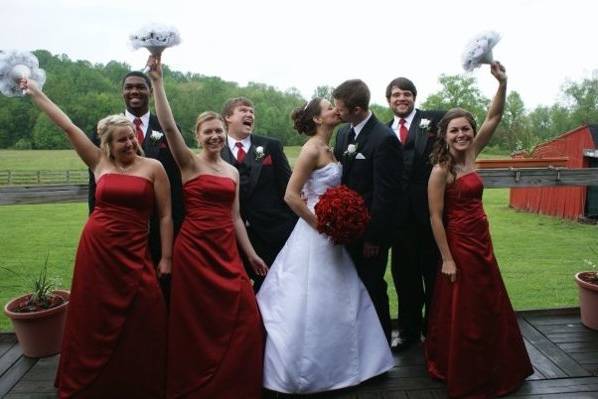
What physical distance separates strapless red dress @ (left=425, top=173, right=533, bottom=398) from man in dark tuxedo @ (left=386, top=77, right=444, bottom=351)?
427 mm

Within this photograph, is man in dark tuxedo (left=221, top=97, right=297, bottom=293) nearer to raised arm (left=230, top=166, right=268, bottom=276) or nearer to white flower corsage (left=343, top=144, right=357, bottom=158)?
raised arm (left=230, top=166, right=268, bottom=276)

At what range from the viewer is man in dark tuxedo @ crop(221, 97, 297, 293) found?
4.08 m

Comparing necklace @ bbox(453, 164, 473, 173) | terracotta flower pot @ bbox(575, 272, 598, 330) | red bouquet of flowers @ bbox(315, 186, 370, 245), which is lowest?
terracotta flower pot @ bbox(575, 272, 598, 330)

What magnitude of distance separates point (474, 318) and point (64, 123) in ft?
10.8

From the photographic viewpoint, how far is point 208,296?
3.40 m

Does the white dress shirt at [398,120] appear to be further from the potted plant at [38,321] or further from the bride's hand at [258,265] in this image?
the potted plant at [38,321]

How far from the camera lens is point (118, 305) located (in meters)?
3.23

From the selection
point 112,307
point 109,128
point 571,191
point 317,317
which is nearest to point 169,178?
point 109,128

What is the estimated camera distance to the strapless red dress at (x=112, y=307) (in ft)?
10.5

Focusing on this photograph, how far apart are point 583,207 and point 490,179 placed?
54.1 ft


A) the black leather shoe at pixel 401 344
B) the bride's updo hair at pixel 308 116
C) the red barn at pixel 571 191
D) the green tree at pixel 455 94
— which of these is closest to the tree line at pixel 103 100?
the bride's updo hair at pixel 308 116

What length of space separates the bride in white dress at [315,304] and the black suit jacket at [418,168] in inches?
26.7

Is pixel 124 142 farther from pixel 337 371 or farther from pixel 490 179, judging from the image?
pixel 490 179

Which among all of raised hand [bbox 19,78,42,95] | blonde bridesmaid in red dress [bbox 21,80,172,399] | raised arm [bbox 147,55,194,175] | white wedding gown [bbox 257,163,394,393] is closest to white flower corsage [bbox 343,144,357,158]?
white wedding gown [bbox 257,163,394,393]
